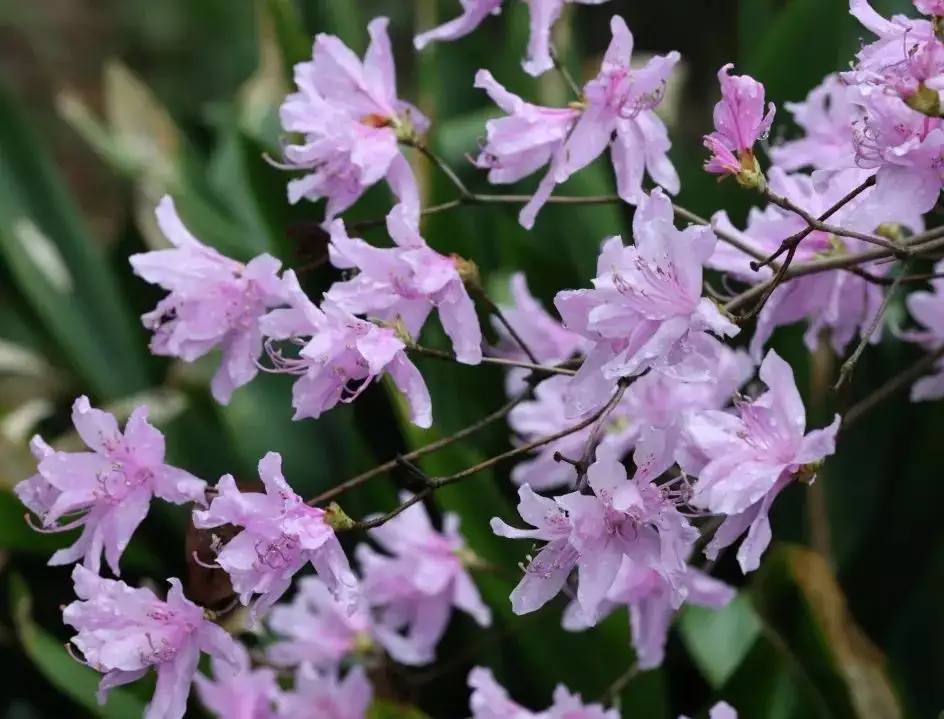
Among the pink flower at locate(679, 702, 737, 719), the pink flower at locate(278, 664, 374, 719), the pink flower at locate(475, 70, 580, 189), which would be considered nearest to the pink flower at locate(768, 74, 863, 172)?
the pink flower at locate(475, 70, 580, 189)

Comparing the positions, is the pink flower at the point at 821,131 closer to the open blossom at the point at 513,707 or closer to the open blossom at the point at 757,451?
the open blossom at the point at 757,451

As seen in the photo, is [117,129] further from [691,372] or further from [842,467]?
[691,372]

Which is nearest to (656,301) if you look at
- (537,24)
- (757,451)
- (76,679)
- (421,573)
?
(757,451)

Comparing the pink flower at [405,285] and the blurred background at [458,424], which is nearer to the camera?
the pink flower at [405,285]

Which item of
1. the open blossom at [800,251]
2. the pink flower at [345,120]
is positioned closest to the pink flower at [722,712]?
the open blossom at [800,251]

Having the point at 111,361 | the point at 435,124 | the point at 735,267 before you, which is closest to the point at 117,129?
the point at 111,361
